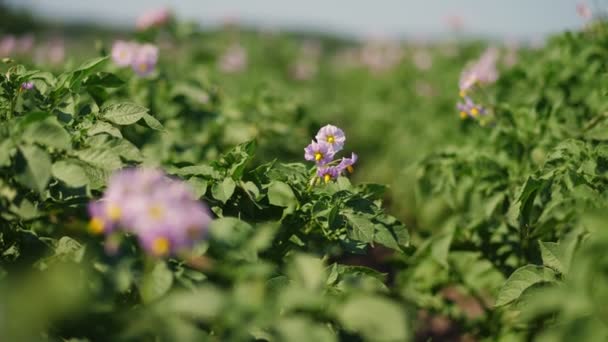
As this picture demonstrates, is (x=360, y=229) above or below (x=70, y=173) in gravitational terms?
below

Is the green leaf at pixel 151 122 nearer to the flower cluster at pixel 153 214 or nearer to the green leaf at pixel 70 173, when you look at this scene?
the green leaf at pixel 70 173

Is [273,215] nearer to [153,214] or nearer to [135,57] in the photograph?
[153,214]

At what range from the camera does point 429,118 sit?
4.71 m

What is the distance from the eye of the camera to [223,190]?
1407mm

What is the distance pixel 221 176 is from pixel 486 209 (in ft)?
3.89

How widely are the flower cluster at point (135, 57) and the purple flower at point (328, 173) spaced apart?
5.10 ft

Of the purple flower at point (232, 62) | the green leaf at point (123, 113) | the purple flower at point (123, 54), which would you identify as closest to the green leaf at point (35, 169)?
the green leaf at point (123, 113)

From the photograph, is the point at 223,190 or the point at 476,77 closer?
the point at 223,190

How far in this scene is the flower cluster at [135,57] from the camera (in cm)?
252

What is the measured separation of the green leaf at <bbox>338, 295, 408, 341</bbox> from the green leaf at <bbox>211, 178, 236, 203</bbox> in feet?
2.07

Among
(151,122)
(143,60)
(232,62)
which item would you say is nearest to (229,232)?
(151,122)

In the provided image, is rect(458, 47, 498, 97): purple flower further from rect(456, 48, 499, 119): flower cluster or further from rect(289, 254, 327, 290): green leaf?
rect(289, 254, 327, 290): green leaf

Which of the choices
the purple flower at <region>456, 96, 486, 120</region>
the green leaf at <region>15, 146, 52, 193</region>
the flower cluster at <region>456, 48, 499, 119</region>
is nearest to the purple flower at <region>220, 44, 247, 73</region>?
the flower cluster at <region>456, 48, 499, 119</region>

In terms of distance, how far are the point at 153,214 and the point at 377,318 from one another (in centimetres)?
46
